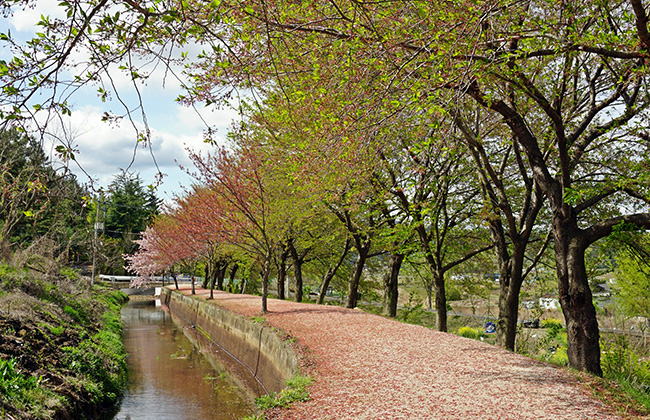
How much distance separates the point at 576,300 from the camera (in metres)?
8.66

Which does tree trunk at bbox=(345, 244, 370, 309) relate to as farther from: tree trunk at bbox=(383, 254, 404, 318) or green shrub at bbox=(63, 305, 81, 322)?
green shrub at bbox=(63, 305, 81, 322)

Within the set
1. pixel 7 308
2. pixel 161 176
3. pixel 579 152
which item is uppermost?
pixel 579 152

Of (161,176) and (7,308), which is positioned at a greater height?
(161,176)

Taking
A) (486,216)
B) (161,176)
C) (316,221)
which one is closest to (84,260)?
(316,221)

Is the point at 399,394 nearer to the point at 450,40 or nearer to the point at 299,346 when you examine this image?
the point at 299,346

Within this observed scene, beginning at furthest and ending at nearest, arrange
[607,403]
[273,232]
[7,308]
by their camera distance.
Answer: [273,232] < [7,308] < [607,403]

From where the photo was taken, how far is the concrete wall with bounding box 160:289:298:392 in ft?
34.2

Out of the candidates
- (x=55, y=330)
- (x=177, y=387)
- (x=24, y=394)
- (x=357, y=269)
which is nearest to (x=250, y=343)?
(x=177, y=387)

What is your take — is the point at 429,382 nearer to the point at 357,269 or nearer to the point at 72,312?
the point at 72,312

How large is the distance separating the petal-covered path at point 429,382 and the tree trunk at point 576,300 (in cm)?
70

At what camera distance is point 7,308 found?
10227 mm

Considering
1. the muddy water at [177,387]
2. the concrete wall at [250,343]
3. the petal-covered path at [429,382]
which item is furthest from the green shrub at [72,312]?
the petal-covered path at [429,382]

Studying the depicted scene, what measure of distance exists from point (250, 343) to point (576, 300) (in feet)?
30.0

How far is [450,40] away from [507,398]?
4.86 m
